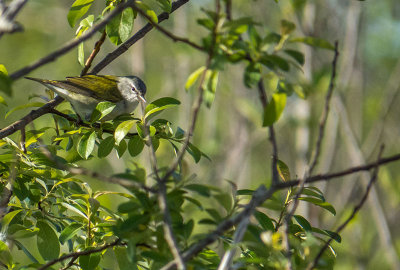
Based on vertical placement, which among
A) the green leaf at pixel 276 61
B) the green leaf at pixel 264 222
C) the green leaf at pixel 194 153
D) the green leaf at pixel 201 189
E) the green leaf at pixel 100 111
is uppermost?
the green leaf at pixel 276 61

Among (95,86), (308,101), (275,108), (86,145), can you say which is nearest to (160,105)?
(86,145)

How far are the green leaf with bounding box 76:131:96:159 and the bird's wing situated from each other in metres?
1.78

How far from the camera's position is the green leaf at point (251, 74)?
146cm

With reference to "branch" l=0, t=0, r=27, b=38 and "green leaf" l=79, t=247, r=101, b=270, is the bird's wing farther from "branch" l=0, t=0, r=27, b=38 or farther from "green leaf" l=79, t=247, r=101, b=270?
"branch" l=0, t=0, r=27, b=38

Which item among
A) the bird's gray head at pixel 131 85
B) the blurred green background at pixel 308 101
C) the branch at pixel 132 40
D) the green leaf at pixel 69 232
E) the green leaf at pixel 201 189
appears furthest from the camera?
the blurred green background at pixel 308 101

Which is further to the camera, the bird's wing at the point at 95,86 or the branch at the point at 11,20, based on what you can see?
the bird's wing at the point at 95,86

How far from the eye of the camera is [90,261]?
188 centimetres

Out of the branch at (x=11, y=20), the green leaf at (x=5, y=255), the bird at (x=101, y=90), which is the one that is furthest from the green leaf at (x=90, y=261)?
the bird at (x=101, y=90)

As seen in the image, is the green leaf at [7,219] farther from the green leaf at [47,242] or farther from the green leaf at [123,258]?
the green leaf at [123,258]

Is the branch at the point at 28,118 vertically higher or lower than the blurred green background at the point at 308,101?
higher

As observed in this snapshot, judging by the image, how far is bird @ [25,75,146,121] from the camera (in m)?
3.95

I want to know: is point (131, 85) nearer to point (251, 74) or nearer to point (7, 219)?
point (7, 219)

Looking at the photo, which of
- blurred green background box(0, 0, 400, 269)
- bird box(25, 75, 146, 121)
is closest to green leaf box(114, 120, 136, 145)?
blurred green background box(0, 0, 400, 269)

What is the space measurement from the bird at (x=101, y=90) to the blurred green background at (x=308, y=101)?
48 centimetres
